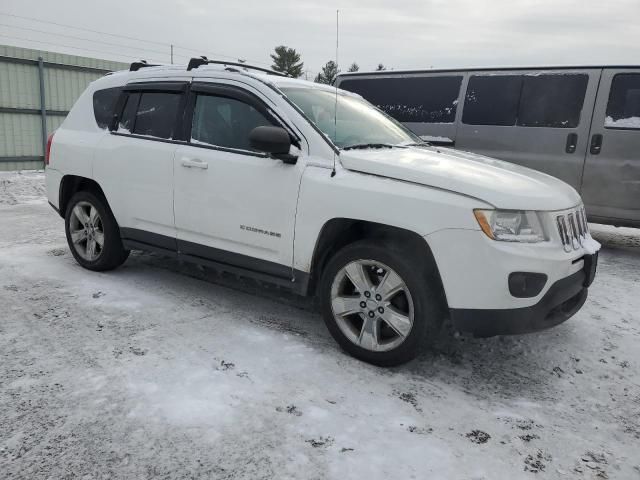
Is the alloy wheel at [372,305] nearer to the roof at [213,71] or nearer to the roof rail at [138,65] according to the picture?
the roof at [213,71]

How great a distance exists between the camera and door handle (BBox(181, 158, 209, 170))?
3.76 m

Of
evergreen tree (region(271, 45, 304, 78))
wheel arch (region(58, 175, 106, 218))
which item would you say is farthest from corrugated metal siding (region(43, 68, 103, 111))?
evergreen tree (region(271, 45, 304, 78))

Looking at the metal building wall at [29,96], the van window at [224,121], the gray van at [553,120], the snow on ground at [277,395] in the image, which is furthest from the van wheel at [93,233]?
the metal building wall at [29,96]

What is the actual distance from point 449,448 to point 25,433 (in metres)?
1.95

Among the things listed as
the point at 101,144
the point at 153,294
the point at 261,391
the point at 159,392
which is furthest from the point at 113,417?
the point at 101,144

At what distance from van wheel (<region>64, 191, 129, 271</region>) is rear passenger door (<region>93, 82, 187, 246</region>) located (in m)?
0.16

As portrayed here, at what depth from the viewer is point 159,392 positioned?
2754mm

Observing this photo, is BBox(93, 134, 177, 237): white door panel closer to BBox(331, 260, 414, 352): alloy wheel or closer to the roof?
the roof

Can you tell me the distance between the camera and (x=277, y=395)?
279cm

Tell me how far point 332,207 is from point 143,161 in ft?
6.06

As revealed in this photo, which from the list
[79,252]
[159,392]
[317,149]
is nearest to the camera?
[159,392]

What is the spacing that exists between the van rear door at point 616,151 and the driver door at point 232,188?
4237 mm

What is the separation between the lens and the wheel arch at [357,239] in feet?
9.82

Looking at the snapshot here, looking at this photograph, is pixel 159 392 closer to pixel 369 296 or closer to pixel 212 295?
pixel 369 296
